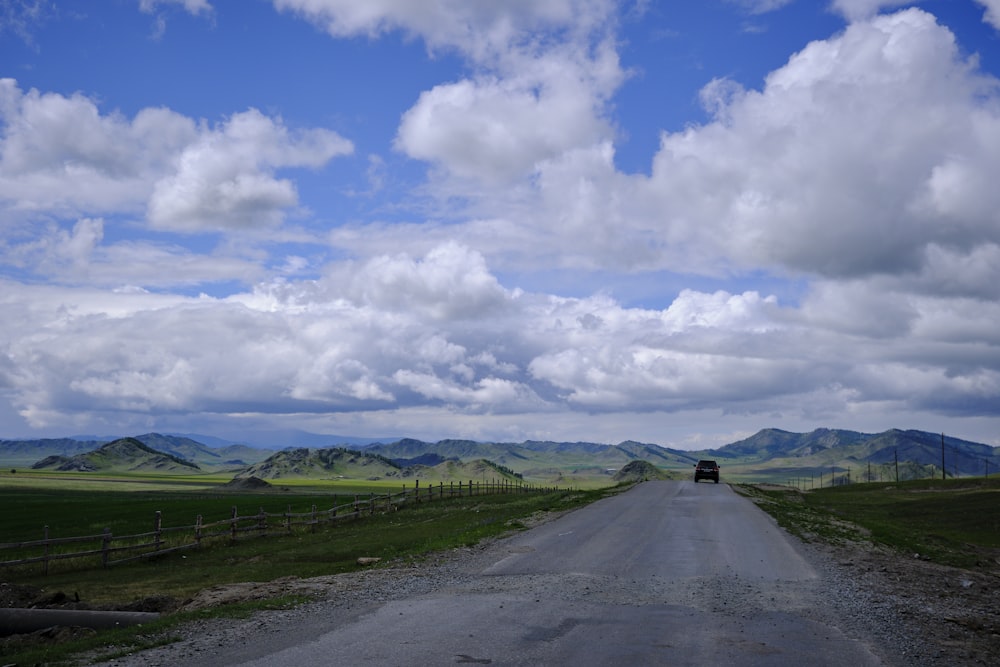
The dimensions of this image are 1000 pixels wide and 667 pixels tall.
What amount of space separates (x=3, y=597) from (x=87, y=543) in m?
20.2

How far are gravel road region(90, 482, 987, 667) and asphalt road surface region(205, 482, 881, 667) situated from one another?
3 cm

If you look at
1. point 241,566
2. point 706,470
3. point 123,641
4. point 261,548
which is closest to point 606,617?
point 123,641

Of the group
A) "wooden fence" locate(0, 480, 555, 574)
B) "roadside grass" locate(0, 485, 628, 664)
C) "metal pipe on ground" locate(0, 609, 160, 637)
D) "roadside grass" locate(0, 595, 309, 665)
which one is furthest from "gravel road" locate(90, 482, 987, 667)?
"wooden fence" locate(0, 480, 555, 574)

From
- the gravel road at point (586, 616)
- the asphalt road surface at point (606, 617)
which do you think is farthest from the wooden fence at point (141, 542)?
the asphalt road surface at point (606, 617)

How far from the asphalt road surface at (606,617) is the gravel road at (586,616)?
33 millimetres

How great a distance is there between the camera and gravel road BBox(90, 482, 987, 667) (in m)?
10.6

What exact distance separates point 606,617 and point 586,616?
0.33m

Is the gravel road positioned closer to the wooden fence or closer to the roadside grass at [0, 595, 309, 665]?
the roadside grass at [0, 595, 309, 665]

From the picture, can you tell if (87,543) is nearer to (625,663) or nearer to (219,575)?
(219,575)

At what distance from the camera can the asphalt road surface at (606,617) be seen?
10523mm

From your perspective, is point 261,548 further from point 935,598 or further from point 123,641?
point 935,598

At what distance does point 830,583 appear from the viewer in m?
17.0

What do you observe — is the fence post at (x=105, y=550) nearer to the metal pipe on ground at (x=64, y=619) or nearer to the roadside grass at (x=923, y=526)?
the metal pipe on ground at (x=64, y=619)

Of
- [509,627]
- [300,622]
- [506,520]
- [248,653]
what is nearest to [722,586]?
[509,627]
